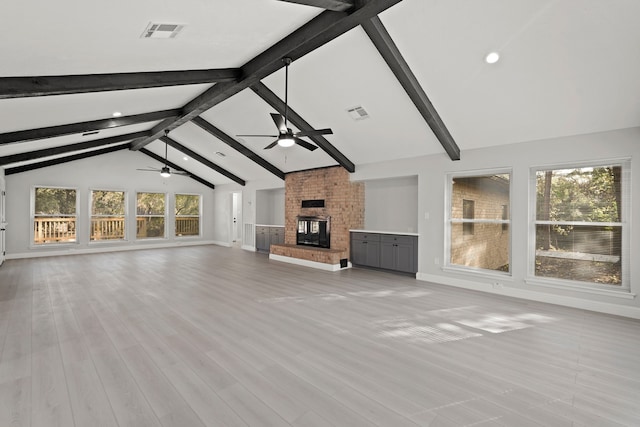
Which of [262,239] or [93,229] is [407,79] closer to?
[262,239]

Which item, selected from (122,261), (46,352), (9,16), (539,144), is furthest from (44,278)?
(539,144)

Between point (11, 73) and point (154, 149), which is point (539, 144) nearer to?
point (11, 73)

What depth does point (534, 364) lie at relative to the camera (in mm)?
2861

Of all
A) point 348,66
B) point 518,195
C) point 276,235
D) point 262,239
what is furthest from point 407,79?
point 262,239

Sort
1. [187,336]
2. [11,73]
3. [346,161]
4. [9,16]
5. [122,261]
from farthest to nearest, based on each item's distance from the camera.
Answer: [122,261] < [346,161] < [187,336] < [11,73] < [9,16]

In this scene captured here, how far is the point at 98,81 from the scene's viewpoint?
3.65 m

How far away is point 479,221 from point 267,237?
666 cm

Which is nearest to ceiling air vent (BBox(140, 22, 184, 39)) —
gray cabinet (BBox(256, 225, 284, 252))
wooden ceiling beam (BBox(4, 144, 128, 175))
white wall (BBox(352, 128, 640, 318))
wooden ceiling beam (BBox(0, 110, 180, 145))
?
wooden ceiling beam (BBox(0, 110, 180, 145))

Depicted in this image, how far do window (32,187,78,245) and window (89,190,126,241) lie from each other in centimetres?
50

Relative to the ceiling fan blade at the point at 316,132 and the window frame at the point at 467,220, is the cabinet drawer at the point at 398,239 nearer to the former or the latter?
the window frame at the point at 467,220

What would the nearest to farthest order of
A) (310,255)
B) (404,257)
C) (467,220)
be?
(467,220) < (404,257) < (310,255)

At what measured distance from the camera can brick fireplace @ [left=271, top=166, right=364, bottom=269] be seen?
774 centimetres

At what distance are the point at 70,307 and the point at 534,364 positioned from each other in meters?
5.64

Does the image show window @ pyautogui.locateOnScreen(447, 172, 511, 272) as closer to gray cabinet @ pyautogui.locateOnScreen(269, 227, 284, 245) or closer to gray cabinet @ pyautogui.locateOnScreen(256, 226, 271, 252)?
gray cabinet @ pyautogui.locateOnScreen(269, 227, 284, 245)
